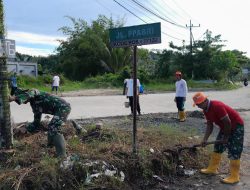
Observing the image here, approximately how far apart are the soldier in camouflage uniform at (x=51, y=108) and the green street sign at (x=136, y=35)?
1.30 metres

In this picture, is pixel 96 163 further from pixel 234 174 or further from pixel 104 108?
pixel 104 108

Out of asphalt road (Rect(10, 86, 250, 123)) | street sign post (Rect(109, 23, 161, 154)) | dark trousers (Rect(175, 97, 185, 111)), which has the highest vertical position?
street sign post (Rect(109, 23, 161, 154))

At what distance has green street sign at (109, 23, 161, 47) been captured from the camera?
19.8ft

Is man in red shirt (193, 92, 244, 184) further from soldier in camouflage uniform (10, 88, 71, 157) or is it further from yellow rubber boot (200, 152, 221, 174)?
soldier in camouflage uniform (10, 88, 71, 157)

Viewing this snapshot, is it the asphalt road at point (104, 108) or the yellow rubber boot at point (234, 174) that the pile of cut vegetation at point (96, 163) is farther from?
the asphalt road at point (104, 108)

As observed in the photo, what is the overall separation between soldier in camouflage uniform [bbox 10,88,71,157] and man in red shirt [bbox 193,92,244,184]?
1963 millimetres

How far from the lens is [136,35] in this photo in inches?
243

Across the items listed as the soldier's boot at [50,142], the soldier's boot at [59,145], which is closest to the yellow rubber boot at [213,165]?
the soldier's boot at [59,145]

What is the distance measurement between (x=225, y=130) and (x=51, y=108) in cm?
257

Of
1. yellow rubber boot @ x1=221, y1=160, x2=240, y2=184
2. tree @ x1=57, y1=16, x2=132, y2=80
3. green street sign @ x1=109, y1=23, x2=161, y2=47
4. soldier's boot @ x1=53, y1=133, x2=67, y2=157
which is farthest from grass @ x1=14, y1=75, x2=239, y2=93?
soldier's boot @ x1=53, y1=133, x2=67, y2=157

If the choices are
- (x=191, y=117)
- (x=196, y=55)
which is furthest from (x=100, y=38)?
(x=191, y=117)

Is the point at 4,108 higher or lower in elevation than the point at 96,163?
higher

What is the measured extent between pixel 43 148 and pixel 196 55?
40653 mm

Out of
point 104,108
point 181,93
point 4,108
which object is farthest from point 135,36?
point 104,108
